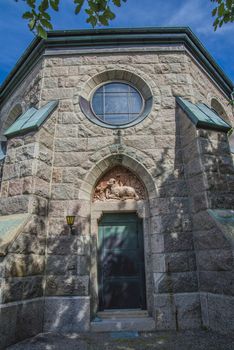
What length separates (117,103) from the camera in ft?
20.0

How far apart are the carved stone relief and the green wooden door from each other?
0.43m

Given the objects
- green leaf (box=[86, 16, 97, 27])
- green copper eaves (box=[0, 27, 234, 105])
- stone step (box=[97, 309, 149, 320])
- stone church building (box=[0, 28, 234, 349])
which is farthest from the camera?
green copper eaves (box=[0, 27, 234, 105])

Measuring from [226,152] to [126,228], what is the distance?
2.67 meters

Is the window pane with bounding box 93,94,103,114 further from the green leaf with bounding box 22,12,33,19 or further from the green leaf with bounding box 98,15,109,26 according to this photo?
the green leaf with bounding box 22,12,33,19

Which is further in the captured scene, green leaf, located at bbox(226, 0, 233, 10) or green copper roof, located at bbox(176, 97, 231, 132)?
green copper roof, located at bbox(176, 97, 231, 132)

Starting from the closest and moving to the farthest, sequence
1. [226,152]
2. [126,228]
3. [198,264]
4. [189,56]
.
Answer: [198,264]
[226,152]
[126,228]
[189,56]

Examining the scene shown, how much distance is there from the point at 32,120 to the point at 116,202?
2544mm

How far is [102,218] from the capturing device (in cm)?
523

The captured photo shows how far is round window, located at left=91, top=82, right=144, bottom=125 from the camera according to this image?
5.94 m

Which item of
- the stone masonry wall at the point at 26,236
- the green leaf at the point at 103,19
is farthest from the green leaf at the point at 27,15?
the stone masonry wall at the point at 26,236

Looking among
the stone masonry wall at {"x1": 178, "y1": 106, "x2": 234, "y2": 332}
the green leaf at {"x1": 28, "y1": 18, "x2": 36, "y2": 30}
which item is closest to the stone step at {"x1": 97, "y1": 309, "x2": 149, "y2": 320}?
the stone masonry wall at {"x1": 178, "y1": 106, "x2": 234, "y2": 332}

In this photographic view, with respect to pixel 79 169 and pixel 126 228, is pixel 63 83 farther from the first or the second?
pixel 126 228

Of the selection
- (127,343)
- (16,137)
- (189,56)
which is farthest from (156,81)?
(127,343)

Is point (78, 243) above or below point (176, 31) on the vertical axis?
below
